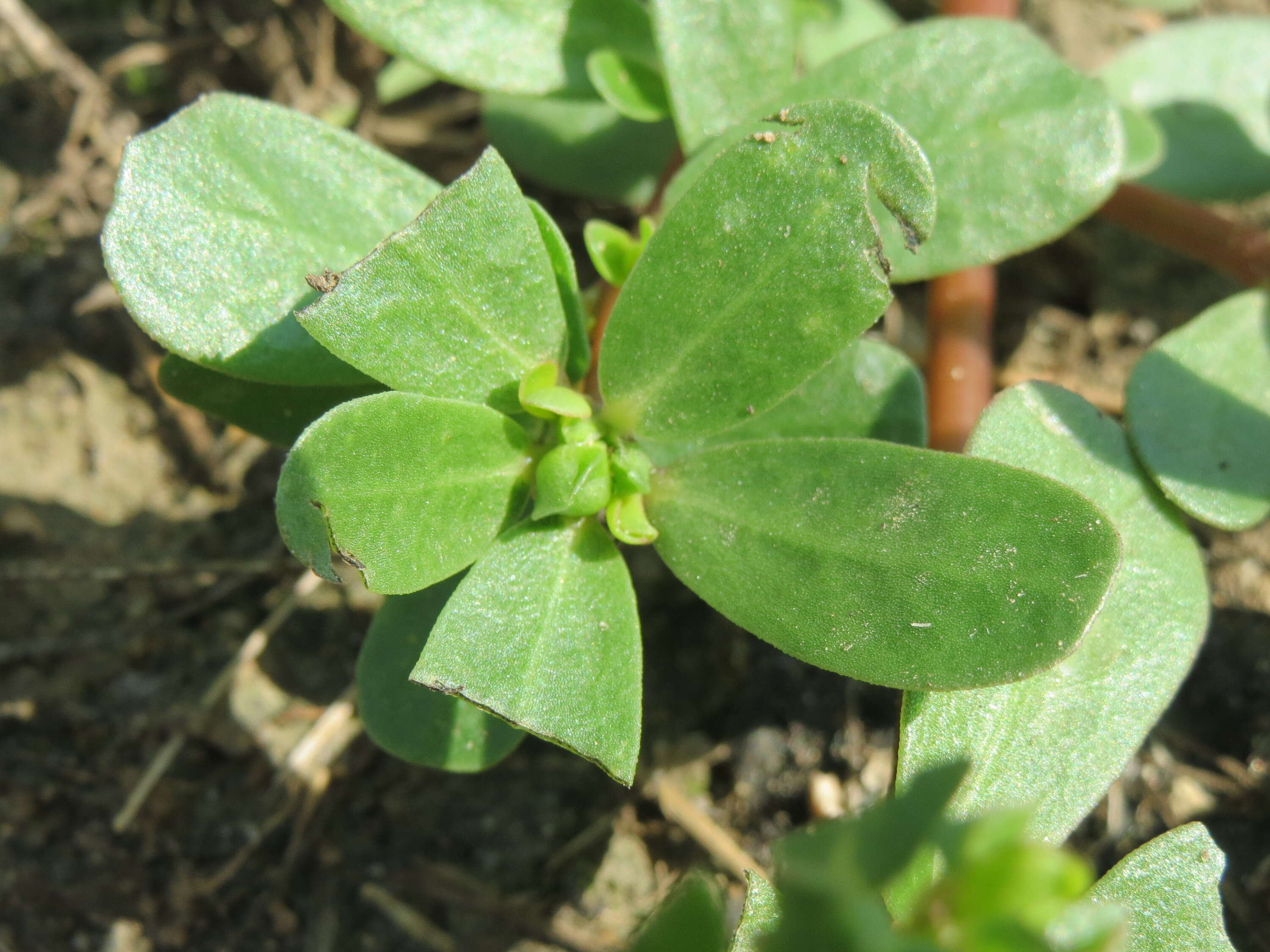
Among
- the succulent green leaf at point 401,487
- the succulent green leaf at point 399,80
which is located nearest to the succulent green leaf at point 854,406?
the succulent green leaf at point 401,487

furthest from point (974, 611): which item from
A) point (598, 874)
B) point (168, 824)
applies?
point (168, 824)

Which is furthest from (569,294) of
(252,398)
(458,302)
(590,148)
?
(590,148)

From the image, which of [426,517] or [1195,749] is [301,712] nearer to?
[426,517]

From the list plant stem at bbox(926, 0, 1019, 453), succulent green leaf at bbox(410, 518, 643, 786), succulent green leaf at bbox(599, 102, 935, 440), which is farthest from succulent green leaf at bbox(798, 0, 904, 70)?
succulent green leaf at bbox(410, 518, 643, 786)

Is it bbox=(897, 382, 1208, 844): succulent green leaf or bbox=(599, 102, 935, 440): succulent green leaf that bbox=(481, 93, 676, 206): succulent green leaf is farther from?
bbox=(897, 382, 1208, 844): succulent green leaf

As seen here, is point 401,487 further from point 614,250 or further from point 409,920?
point 409,920

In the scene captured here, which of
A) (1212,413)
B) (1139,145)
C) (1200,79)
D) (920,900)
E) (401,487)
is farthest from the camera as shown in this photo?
(1200,79)
